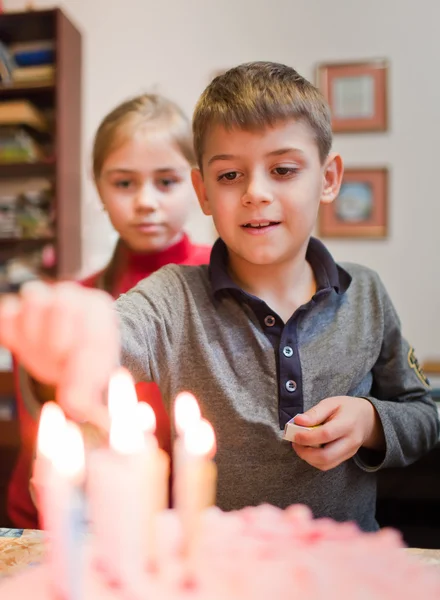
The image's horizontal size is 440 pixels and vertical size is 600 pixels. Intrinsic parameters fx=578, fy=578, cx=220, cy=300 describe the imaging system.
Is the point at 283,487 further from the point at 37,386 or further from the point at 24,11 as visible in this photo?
the point at 24,11

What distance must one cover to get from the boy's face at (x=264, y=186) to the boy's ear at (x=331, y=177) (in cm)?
7

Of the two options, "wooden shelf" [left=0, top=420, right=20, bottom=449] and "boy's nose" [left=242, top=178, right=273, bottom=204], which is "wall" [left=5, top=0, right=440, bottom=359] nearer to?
"wooden shelf" [left=0, top=420, right=20, bottom=449]

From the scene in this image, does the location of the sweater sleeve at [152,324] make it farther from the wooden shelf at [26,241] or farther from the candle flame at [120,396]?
the wooden shelf at [26,241]

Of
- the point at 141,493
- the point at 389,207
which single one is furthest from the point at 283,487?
the point at 389,207

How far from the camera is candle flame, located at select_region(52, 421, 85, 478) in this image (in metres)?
0.32

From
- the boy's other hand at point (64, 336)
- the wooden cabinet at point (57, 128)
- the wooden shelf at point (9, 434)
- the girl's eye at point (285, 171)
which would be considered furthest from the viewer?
the wooden cabinet at point (57, 128)

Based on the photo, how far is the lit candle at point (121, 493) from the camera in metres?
0.37

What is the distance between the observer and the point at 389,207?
8.37ft

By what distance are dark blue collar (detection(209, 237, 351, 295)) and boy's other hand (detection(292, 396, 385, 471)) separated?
21 centimetres

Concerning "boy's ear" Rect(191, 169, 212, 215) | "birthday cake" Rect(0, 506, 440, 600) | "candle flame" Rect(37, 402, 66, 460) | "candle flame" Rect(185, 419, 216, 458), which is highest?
"boy's ear" Rect(191, 169, 212, 215)

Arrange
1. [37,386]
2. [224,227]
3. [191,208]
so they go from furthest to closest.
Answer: [191,208]
[37,386]
[224,227]

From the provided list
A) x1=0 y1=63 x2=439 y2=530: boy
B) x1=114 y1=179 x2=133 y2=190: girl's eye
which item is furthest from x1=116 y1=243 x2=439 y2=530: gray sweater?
x1=114 y1=179 x2=133 y2=190: girl's eye

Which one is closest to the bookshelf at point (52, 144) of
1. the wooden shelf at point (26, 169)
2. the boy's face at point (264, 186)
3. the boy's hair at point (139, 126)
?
the wooden shelf at point (26, 169)

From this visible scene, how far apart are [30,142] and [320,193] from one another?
224 cm
